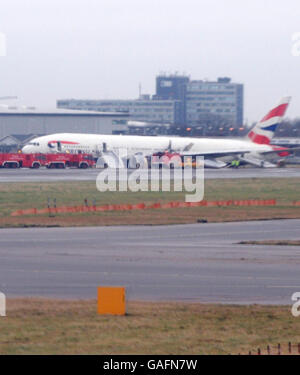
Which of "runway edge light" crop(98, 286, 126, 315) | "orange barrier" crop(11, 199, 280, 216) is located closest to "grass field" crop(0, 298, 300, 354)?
"runway edge light" crop(98, 286, 126, 315)

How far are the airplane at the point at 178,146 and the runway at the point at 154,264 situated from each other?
6024 centimetres

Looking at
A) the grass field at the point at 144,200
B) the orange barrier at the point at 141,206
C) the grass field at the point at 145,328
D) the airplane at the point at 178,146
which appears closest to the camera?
the grass field at the point at 145,328

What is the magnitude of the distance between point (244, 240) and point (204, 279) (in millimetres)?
9219

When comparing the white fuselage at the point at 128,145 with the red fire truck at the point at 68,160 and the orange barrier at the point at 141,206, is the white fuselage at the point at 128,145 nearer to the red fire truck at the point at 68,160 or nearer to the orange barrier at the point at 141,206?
the red fire truck at the point at 68,160

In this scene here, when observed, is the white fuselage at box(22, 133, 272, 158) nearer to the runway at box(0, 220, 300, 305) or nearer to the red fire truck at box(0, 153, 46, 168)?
the red fire truck at box(0, 153, 46, 168)

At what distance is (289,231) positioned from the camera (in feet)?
111

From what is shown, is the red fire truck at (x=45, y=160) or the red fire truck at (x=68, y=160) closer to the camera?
the red fire truck at (x=45, y=160)

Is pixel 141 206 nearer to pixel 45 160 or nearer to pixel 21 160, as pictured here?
pixel 45 160

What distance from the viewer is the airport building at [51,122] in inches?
5655

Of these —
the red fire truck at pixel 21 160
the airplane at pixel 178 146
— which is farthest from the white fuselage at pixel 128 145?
the red fire truck at pixel 21 160

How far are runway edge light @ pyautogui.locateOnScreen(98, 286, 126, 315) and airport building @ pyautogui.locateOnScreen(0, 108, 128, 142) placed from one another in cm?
12755

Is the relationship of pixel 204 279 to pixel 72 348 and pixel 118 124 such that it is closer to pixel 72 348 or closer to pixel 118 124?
pixel 72 348

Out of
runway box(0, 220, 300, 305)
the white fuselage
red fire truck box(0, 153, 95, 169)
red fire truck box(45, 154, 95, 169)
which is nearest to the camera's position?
runway box(0, 220, 300, 305)

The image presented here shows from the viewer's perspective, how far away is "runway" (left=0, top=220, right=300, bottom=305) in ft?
65.2
